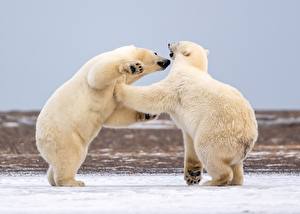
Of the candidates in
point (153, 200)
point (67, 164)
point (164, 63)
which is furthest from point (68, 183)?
point (153, 200)

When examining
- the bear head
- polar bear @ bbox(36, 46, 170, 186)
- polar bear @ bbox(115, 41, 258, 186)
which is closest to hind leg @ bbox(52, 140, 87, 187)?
polar bear @ bbox(36, 46, 170, 186)

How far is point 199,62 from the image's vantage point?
8188 mm

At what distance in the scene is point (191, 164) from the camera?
8.07 m

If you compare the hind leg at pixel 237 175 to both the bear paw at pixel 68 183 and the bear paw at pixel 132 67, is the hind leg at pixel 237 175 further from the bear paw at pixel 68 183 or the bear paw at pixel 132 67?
the bear paw at pixel 68 183

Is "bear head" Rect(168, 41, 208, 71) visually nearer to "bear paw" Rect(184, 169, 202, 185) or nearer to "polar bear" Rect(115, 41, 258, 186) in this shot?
"polar bear" Rect(115, 41, 258, 186)

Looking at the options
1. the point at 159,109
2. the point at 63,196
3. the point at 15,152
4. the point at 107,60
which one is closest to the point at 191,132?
the point at 159,109

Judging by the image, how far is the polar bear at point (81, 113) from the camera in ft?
25.4

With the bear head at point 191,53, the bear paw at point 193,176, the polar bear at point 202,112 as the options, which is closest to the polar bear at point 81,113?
the polar bear at point 202,112

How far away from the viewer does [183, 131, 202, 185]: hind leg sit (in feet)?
26.3

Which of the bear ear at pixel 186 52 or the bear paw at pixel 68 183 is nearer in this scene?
the bear paw at pixel 68 183

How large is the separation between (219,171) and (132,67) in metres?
1.17

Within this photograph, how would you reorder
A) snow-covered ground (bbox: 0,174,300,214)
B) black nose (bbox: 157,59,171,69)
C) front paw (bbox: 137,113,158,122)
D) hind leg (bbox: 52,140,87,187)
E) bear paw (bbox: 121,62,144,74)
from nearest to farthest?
snow-covered ground (bbox: 0,174,300,214) → bear paw (bbox: 121,62,144,74) → hind leg (bbox: 52,140,87,187) → front paw (bbox: 137,113,158,122) → black nose (bbox: 157,59,171,69)

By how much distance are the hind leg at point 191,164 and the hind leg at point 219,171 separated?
0.52 meters

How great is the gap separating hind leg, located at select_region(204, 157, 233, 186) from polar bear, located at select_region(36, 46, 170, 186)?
3.13 feet
